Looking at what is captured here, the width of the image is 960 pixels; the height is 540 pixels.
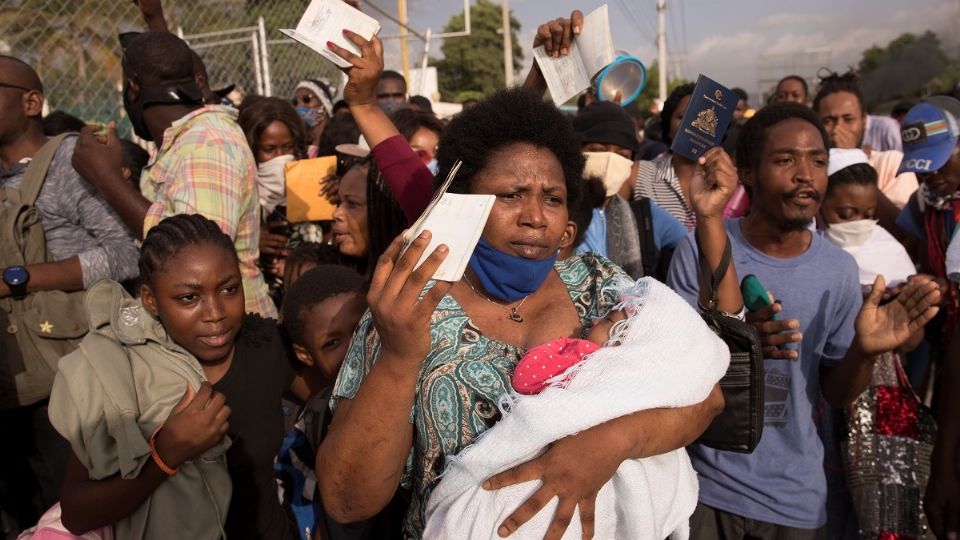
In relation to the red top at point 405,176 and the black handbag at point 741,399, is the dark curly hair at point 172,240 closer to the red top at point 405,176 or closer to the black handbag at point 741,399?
the red top at point 405,176

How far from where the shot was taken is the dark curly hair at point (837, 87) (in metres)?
5.03

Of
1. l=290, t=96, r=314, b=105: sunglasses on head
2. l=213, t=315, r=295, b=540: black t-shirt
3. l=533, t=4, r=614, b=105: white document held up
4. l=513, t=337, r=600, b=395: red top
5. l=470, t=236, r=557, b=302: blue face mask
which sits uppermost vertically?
l=533, t=4, r=614, b=105: white document held up

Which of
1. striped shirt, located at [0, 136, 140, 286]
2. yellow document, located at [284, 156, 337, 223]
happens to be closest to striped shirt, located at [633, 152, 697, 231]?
yellow document, located at [284, 156, 337, 223]

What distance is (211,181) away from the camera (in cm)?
275

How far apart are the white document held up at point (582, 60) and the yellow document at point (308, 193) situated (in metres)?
1.74

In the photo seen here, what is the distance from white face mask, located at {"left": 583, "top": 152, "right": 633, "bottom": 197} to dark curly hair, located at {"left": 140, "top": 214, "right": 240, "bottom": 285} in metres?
1.79

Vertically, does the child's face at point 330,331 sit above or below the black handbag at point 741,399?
below

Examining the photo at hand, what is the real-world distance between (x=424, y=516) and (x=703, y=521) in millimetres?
1243

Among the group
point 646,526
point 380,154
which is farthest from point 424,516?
point 380,154

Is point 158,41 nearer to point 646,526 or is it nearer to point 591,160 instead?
point 591,160

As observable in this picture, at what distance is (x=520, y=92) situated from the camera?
6.51 feet

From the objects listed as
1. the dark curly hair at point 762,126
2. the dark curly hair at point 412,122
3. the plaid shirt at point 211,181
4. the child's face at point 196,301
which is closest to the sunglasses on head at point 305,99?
the dark curly hair at point 412,122

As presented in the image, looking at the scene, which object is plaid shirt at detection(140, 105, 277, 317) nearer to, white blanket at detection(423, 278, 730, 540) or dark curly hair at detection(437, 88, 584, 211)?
dark curly hair at detection(437, 88, 584, 211)

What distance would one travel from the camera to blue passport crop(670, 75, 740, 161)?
2.25 metres
